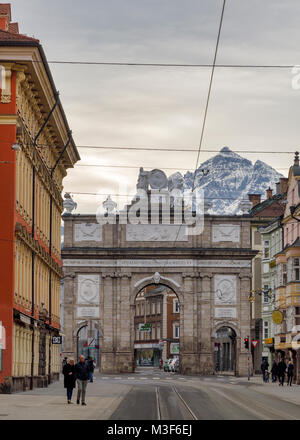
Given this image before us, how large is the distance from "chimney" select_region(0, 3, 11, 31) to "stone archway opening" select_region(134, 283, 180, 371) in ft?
326

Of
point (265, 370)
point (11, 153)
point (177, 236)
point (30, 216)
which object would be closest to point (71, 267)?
point (177, 236)

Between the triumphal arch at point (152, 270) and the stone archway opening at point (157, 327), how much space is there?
4886cm

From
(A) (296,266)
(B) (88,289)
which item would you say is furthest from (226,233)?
(A) (296,266)

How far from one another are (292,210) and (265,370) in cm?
1083

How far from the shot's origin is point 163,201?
318ft

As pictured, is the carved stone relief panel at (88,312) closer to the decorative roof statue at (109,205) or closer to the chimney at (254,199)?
the decorative roof statue at (109,205)

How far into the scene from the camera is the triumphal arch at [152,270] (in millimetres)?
95188

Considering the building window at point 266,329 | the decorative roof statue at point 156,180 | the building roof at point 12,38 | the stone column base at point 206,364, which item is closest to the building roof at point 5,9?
the building roof at point 12,38

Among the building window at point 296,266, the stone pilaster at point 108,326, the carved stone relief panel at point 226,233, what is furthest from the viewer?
the carved stone relief panel at point 226,233

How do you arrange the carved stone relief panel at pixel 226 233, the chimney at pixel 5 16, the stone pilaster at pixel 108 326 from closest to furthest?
the chimney at pixel 5 16 < the stone pilaster at pixel 108 326 < the carved stone relief panel at pixel 226 233

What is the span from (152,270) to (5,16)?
51.3 metres

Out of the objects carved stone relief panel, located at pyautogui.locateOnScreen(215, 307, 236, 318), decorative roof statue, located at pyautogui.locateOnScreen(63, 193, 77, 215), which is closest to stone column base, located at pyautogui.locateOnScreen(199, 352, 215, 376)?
carved stone relief panel, located at pyautogui.locateOnScreen(215, 307, 236, 318)

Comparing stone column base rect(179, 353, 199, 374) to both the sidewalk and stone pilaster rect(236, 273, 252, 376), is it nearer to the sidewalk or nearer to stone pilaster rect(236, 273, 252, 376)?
stone pilaster rect(236, 273, 252, 376)
